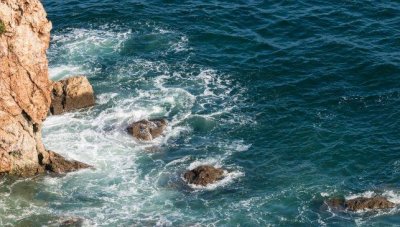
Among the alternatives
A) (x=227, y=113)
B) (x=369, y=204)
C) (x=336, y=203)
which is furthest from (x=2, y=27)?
(x=369, y=204)

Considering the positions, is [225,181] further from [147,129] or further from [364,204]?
[364,204]

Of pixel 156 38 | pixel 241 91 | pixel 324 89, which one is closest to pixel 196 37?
pixel 156 38

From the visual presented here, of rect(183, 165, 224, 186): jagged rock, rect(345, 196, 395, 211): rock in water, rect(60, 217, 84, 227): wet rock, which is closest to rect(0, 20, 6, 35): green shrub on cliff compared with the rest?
rect(60, 217, 84, 227): wet rock

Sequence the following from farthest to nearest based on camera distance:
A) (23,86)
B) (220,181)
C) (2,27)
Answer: (220,181) < (23,86) < (2,27)

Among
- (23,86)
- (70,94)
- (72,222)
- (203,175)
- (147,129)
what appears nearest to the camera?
(72,222)

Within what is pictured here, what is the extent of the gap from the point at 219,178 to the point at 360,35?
32.4 meters

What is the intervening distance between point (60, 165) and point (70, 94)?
11448 mm

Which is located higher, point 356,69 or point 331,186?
point 356,69

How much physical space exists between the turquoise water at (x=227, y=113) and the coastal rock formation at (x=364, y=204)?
70cm

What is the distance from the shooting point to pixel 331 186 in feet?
200

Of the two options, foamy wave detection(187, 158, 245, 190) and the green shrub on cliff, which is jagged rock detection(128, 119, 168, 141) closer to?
foamy wave detection(187, 158, 245, 190)

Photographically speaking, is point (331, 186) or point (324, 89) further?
point (324, 89)

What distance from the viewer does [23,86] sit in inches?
2340

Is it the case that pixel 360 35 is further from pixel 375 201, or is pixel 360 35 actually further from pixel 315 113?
pixel 375 201
